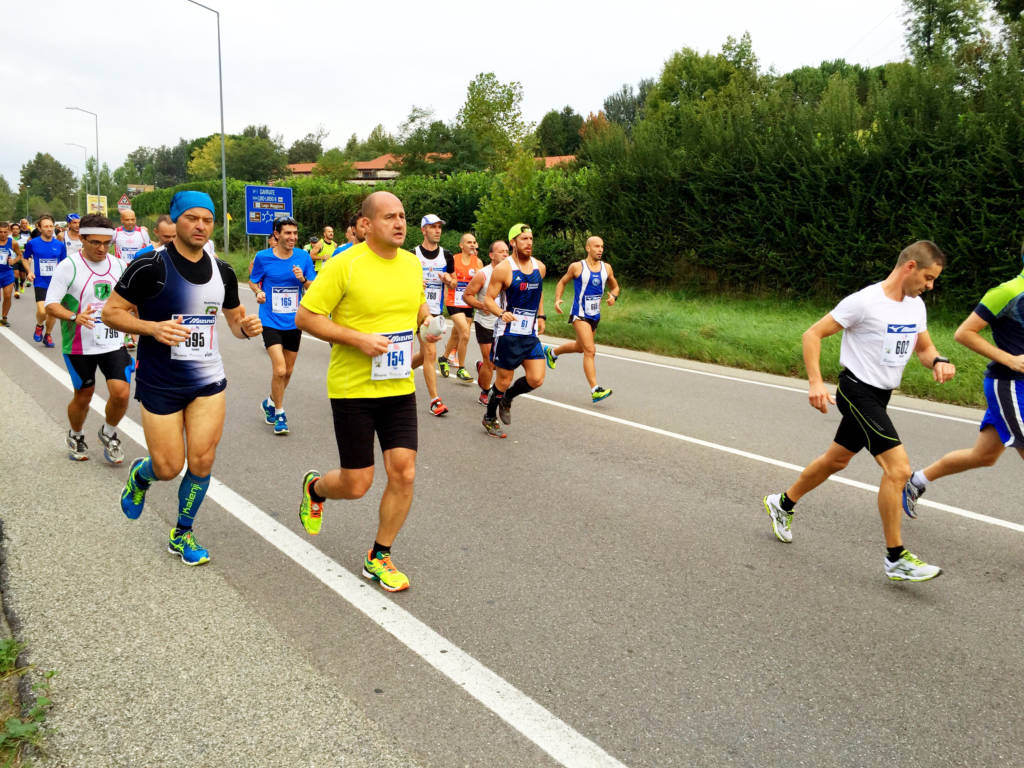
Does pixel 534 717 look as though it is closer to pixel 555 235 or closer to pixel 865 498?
pixel 865 498

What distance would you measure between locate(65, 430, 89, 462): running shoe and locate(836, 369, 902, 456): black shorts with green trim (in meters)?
5.58

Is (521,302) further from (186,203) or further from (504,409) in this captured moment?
(186,203)

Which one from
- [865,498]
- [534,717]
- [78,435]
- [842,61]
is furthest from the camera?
[842,61]

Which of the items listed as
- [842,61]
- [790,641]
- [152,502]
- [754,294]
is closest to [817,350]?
[790,641]

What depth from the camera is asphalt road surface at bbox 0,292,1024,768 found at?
10.1 feet

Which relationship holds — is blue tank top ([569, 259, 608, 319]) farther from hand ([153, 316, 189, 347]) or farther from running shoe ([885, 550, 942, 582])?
hand ([153, 316, 189, 347])

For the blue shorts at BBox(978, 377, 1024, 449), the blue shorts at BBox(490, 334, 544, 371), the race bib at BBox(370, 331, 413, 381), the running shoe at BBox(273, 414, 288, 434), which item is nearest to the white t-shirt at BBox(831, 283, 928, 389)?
the blue shorts at BBox(978, 377, 1024, 449)

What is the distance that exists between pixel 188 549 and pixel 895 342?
4.02 meters

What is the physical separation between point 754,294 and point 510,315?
38.7 ft

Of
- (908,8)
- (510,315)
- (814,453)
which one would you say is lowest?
(814,453)

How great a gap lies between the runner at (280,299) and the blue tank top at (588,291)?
309cm

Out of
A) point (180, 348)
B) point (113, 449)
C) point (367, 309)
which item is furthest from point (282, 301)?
point (367, 309)

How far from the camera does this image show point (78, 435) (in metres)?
6.79

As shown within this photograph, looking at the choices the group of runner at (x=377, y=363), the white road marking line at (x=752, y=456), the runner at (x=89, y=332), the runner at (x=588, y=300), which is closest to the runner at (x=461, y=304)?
the white road marking line at (x=752, y=456)
